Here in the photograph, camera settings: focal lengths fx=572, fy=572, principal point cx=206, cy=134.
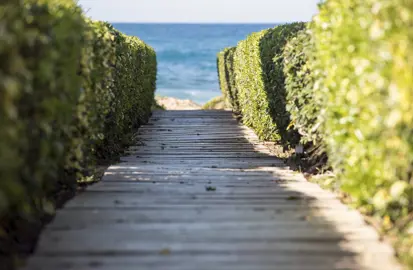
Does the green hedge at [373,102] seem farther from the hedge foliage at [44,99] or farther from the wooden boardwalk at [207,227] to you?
the hedge foliage at [44,99]

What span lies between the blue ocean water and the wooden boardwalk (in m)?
36.3

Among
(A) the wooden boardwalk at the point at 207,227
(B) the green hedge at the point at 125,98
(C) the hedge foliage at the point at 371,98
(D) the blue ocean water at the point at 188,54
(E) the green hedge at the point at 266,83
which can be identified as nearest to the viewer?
(C) the hedge foliage at the point at 371,98

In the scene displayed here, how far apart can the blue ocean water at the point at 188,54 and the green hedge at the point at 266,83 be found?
97.0ft

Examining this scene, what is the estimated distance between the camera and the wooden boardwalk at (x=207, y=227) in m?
3.34

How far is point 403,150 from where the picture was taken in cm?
333

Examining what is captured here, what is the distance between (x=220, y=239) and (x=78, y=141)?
1.72m

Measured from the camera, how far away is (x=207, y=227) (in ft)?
12.9

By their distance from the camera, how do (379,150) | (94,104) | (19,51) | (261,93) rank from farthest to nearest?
1. (261,93)
2. (94,104)
3. (379,150)
4. (19,51)

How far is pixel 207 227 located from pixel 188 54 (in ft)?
215

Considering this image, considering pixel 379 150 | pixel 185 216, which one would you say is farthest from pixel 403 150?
pixel 185 216

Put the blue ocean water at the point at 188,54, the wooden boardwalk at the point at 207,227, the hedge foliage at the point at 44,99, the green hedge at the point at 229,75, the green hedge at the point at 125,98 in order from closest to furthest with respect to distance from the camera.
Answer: the hedge foliage at the point at 44,99, the wooden boardwalk at the point at 207,227, the green hedge at the point at 125,98, the green hedge at the point at 229,75, the blue ocean water at the point at 188,54

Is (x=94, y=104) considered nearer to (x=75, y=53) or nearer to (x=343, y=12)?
(x=75, y=53)

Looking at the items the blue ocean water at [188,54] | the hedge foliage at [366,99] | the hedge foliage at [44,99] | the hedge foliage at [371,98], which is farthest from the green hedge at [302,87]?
the blue ocean water at [188,54]

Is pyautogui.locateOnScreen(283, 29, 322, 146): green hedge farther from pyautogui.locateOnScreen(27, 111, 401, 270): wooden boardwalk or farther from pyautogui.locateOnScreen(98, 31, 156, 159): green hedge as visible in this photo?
pyautogui.locateOnScreen(98, 31, 156, 159): green hedge
